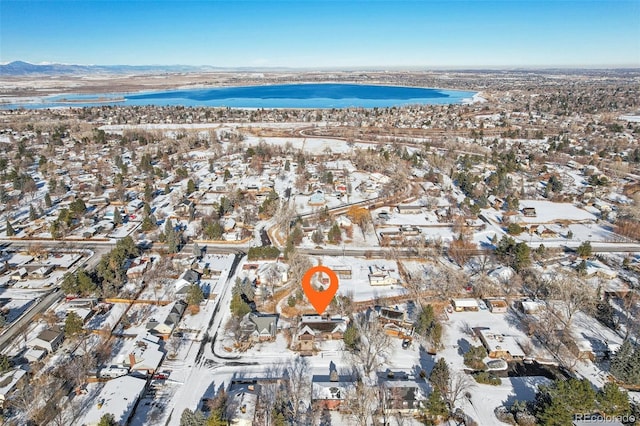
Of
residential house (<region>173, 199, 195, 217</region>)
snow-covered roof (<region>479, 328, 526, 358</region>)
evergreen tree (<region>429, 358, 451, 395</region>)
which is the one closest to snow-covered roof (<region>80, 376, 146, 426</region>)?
evergreen tree (<region>429, 358, 451, 395</region>)

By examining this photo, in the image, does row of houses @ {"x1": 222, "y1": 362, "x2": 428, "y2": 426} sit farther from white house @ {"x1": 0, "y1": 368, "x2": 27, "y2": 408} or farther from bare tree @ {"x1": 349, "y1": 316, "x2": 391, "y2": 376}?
white house @ {"x1": 0, "y1": 368, "x2": 27, "y2": 408}

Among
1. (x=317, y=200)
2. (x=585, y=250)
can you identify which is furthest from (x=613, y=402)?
(x=317, y=200)

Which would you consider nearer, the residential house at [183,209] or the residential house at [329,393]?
the residential house at [329,393]

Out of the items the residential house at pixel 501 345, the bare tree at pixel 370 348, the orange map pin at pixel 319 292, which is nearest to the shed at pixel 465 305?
the residential house at pixel 501 345

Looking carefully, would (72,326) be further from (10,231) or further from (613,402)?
(613,402)

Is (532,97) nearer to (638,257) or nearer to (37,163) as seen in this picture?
(638,257)

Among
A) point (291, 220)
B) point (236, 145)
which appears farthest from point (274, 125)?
point (291, 220)

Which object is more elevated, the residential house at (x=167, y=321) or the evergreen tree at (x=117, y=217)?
the evergreen tree at (x=117, y=217)

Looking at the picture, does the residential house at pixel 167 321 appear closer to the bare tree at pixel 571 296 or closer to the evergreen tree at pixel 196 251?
the evergreen tree at pixel 196 251
